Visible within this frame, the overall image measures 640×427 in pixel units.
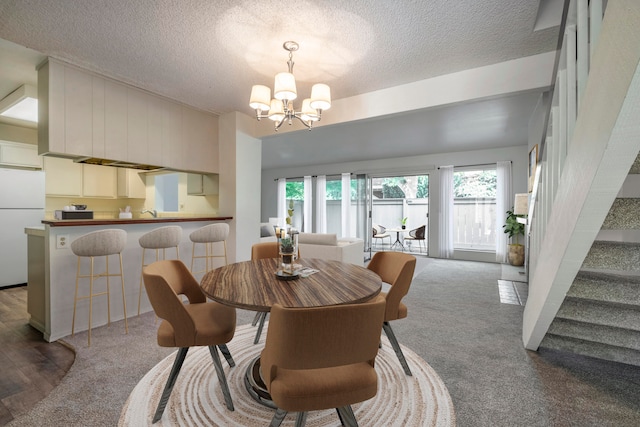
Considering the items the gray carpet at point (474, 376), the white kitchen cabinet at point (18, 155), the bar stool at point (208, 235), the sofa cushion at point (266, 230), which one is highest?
the white kitchen cabinet at point (18, 155)

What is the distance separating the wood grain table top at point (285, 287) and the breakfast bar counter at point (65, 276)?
5.51 ft

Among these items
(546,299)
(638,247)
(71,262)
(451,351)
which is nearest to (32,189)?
(71,262)

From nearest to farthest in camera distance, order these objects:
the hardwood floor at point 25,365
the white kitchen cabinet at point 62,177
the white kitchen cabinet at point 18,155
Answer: the hardwood floor at point 25,365 → the white kitchen cabinet at point 18,155 → the white kitchen cabinet at point 62,177

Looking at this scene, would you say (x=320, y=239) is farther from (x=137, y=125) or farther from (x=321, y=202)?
(x=321, y=202)

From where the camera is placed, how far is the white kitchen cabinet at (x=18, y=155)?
13.5 ft

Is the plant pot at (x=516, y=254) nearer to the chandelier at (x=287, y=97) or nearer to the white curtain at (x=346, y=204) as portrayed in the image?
the white curtain at (x=346, y=204)

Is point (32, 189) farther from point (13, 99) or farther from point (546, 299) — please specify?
point (546, 299)

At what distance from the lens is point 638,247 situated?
1471 millimetres

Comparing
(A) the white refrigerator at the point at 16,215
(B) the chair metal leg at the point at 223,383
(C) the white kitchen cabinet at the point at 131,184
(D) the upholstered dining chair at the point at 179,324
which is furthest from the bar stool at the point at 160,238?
(C) the white kitchen cabinet at the point at 131,184

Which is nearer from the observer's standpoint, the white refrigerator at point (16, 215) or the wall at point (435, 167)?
the white refrigerator at point (16, 215)

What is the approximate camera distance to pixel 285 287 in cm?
158

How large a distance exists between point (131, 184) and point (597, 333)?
6.61 meters

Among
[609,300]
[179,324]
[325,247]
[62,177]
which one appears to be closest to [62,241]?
[179,324]

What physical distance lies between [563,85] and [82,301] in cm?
411
